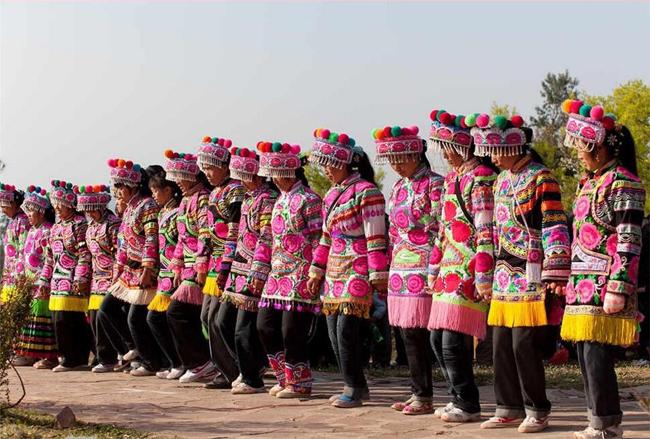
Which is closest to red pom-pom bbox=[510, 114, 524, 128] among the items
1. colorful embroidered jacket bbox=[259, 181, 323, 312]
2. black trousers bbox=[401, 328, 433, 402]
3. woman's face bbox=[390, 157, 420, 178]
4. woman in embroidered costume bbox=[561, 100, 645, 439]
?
woman in embroidered costume bbox=[561, 100, 645, 439]

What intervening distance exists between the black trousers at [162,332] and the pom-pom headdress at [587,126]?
5.03 m

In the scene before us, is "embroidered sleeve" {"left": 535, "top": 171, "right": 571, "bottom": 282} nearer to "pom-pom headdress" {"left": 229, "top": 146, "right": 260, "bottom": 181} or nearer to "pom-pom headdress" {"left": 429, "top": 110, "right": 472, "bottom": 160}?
"pom-pom headdress" {"left": 429, "top": 110, "right": 472, "bottom": 160}

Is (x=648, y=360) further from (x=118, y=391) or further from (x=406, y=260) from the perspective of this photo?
(x=118, y=391)

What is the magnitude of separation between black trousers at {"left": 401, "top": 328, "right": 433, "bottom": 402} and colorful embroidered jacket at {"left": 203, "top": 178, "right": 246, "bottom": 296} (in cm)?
221

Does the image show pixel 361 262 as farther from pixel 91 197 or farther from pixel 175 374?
pixel 91 197

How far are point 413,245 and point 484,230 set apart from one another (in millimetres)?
775

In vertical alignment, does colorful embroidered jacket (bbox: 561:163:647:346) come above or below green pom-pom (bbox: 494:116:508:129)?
below

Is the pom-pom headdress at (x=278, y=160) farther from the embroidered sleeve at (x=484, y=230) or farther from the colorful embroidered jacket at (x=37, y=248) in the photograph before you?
the colorful embroidered jacket at (x=37, y=248)

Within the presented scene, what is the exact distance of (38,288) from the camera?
11383 millimetres

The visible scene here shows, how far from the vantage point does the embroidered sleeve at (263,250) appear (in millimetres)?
8180

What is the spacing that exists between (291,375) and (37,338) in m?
4.53

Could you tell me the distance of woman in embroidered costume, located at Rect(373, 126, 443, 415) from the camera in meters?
6.91

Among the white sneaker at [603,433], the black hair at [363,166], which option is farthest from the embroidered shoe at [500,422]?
the black hair at [363,166]

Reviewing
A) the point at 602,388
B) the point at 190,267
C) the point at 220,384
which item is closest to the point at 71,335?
the point at 190,267
